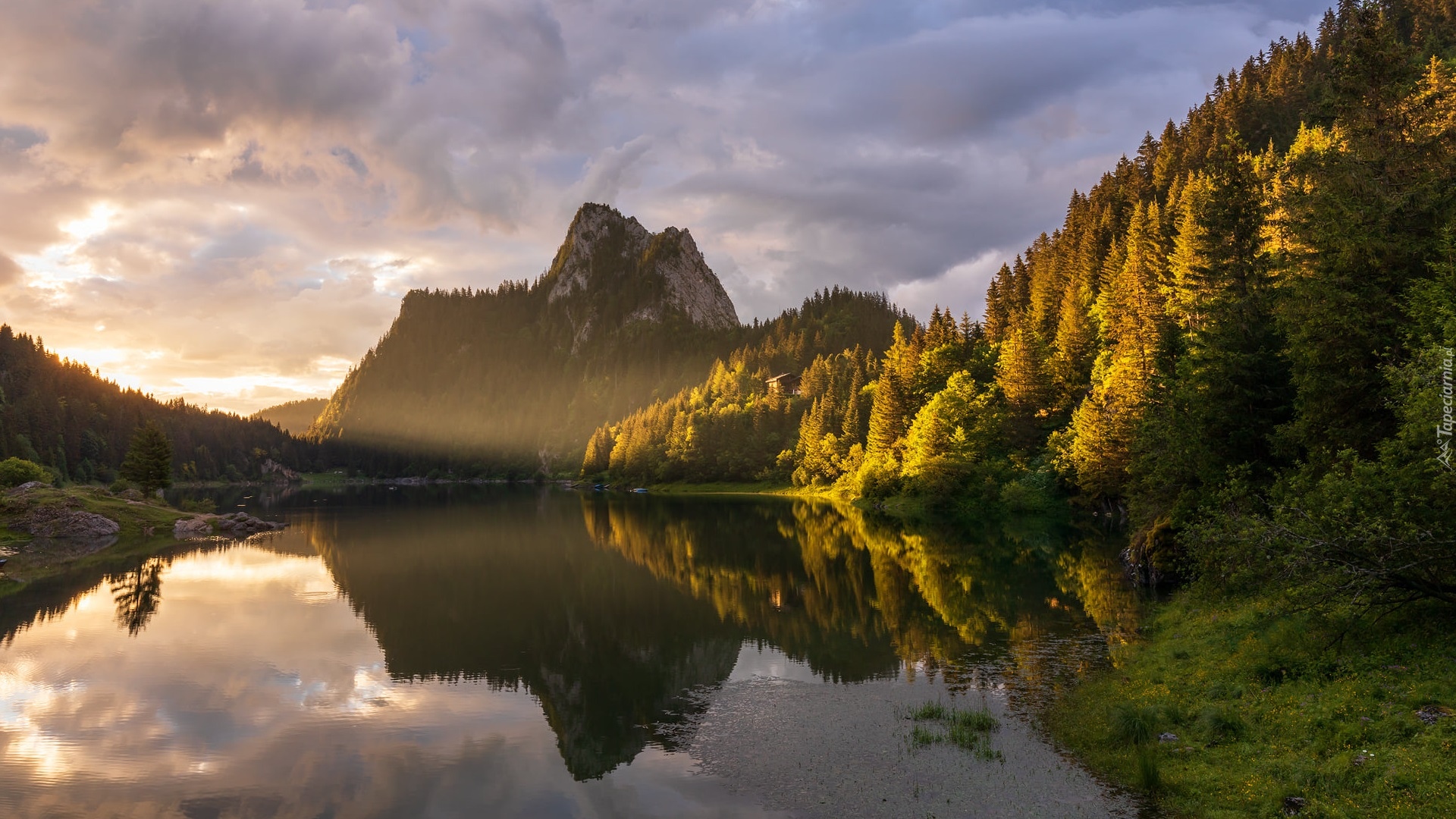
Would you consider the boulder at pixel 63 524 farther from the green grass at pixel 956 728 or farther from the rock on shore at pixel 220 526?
the green grass at pixel 956 728

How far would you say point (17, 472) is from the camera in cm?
7994

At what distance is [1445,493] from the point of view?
15.7 meters

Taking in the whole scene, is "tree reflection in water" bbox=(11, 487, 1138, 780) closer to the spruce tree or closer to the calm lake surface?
the calm lake surface

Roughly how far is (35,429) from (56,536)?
Result: 163 m

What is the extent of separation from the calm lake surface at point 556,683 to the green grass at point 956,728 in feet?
1.10

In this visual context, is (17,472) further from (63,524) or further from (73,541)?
(73,541)

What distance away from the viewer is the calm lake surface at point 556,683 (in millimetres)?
15828

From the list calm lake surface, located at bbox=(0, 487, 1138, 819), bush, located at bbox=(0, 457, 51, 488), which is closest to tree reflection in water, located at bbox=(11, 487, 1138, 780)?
calm lake surface, located at bbox=(0, 487, 1138, 819)

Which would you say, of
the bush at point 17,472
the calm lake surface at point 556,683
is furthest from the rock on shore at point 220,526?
the calm lake surface at point 556,683

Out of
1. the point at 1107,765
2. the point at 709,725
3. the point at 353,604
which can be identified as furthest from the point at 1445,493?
the point at 353,604

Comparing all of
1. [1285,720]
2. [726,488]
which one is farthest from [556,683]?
[726,488]

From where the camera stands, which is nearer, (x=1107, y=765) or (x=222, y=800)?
(x=1107, y=765)

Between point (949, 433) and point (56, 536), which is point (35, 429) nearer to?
point (56, 536)

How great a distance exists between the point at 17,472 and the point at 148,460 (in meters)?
13.5
